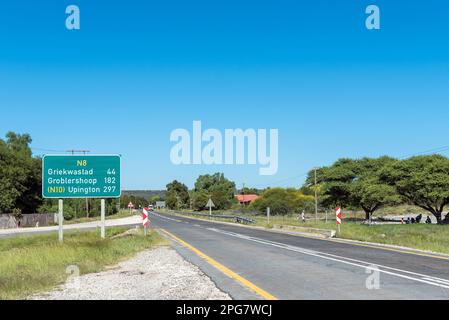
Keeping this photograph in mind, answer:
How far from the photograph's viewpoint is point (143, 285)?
1044cm

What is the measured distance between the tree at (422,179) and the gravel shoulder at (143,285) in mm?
47521

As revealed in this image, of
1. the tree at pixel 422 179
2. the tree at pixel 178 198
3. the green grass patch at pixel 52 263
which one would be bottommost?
the tree at pixel 178 198

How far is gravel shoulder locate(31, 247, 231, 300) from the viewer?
9.02 metres

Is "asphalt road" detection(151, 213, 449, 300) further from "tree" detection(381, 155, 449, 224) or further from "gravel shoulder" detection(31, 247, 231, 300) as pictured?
"tree" detection(381, 155, 449, 224)

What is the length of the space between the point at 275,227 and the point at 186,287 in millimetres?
32941

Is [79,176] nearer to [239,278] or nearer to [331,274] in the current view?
[239,278]

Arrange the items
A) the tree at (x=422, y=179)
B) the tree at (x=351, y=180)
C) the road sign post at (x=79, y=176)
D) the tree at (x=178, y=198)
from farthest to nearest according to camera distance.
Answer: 1. the tree at (x=178, y=198)
2. the tree at (x=351, y=180)
3. the tree at (x=422, y=179)
4. the road sign post at (x=79, y=176)

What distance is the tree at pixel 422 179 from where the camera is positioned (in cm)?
5547

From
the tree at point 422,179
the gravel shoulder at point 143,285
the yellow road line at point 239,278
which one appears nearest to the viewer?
the gravel shoulder at point 143,285

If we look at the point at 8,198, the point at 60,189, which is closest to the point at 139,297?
the point at 60,189

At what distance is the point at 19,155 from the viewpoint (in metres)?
68.4

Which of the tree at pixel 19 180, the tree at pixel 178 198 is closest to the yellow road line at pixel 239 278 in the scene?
the tree at pixel 19 180

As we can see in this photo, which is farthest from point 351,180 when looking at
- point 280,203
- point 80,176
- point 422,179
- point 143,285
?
point 143,285

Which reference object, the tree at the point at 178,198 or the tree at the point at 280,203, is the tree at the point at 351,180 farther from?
the tree at the point at 178,198
